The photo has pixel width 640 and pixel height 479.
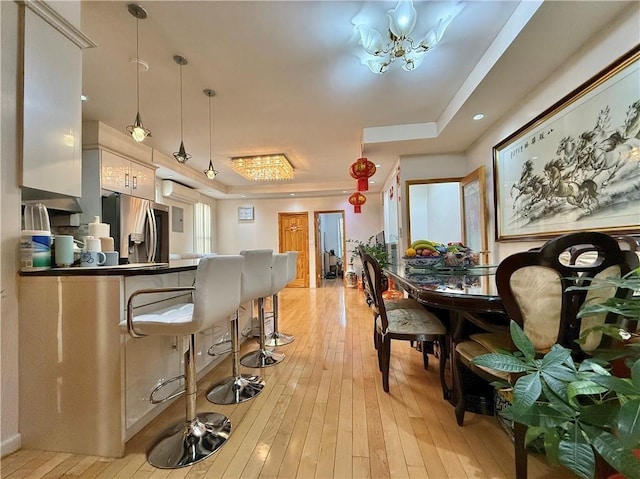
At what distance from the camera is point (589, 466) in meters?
0.69

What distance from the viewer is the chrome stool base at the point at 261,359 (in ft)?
7.66

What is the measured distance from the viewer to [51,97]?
5.16 ft

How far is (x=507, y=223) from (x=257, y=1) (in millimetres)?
2935

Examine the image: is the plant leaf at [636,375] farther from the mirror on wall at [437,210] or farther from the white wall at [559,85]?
the mirror on wall at [437,210]

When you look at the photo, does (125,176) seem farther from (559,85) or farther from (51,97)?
(559,85)

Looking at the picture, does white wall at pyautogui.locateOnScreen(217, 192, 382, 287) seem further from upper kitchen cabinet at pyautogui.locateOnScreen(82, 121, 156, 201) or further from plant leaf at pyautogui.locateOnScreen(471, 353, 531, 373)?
plant leaf at pyautogui.locateOnScreen(471, 353, 531, 373)

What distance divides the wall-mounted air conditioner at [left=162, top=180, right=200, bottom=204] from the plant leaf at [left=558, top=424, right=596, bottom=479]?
19.2 ft

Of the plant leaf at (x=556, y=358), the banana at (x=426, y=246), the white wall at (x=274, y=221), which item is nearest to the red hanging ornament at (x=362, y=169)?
the banana at (x=426, y=246)

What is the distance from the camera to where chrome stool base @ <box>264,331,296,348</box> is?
2834mm

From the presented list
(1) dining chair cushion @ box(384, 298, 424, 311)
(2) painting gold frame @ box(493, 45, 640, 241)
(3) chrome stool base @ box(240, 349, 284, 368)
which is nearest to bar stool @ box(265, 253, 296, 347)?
(3) chrome stool base @ box(240, 349, 284, 368)

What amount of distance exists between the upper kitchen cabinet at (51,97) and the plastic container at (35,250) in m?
0.27

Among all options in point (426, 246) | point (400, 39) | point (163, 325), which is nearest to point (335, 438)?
point (163, 325)

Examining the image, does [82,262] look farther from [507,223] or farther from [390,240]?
[390,240]

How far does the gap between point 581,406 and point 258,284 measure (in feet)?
5.75
